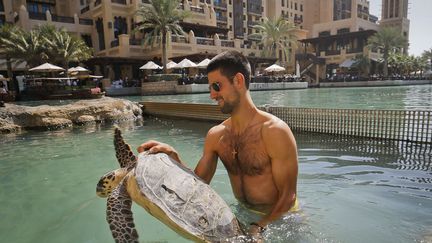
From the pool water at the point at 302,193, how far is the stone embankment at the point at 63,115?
3402 millimetres

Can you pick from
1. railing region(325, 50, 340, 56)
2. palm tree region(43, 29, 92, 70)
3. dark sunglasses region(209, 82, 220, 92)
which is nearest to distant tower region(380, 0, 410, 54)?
railing region(325, 50, 340, 56)

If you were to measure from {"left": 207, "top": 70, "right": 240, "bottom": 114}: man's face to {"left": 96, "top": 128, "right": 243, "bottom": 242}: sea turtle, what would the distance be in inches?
25.8

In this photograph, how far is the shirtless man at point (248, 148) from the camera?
8.34 ft

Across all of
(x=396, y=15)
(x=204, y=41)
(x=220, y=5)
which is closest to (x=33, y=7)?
(x=204, y=41)

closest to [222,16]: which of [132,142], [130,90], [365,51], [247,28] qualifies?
[247,28]

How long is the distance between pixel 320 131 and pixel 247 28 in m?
57.0

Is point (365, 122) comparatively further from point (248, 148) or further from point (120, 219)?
point (120, 219)

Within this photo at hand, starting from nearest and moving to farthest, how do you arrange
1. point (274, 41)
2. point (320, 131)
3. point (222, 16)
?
point (320, 131) < point (274, 41) < point (222, 16)

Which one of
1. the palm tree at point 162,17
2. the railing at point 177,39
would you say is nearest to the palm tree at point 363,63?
the railing at point 177,39

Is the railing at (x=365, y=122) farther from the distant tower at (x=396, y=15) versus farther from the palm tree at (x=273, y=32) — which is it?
the distant tower at (x=396, y=15)

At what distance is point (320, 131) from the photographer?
9.67m

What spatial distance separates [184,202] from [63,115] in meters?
13.3

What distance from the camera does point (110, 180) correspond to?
10.1 ft

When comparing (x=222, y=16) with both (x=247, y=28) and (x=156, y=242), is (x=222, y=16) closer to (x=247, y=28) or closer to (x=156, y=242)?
(x=247, y=28)
